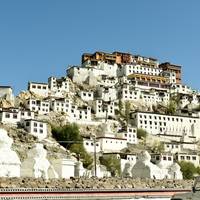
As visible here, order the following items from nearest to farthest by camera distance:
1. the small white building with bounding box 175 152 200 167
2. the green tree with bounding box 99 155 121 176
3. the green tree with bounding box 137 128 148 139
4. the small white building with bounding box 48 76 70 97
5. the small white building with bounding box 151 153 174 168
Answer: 1. the green tree with bounding box 99 155 121 176
2. the small white building with bounding box 151 153 174 168
3. the small white building with bounding box 175 152 200 167
4. the green tree with bounding box 137 128 148 139
5. the small white building with bounding box 48 76 70 97

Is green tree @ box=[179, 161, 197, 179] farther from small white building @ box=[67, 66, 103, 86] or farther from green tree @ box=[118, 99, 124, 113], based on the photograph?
small white building @ box=[67, 66, 103, 86]

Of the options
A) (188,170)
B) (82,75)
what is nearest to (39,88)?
(82,75)

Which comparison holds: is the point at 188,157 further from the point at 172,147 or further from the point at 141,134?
the point at 141,134

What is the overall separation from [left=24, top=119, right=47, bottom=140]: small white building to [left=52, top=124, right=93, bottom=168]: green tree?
2916mm

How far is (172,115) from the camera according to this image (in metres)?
86.9

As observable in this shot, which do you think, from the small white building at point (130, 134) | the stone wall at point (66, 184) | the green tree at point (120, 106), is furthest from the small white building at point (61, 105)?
the stone wall at point (66, 184)

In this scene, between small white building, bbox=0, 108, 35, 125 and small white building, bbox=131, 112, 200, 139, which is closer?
small white building, bbox=0, 108, 35, 125

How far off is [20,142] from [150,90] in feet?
136

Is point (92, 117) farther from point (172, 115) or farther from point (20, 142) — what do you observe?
point (20, 142)

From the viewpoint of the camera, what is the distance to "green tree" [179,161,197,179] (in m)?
64.5

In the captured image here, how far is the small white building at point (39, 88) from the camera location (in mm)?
81438

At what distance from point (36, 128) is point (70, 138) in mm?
5430

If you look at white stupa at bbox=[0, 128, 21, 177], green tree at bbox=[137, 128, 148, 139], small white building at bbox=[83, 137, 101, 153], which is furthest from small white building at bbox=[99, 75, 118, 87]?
white stupa at bbox=[0, 128, 21, 177]

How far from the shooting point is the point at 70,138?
68.3m
